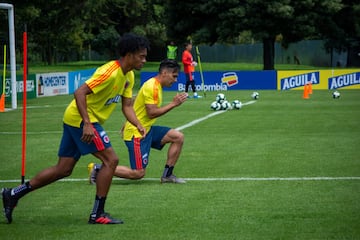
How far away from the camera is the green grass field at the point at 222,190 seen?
26.0ft

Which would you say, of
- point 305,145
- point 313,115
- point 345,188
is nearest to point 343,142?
point 305,145

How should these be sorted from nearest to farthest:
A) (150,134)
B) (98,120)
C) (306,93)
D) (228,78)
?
(98,120), (150,134), (306,93), (228,78)

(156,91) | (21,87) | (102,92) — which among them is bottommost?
(21,87)

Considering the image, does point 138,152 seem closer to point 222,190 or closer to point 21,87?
point 222,190

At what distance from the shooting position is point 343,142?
52.9 feet

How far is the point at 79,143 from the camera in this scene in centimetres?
820

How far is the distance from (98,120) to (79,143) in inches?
12.5

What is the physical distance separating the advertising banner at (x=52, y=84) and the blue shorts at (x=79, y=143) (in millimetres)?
26895

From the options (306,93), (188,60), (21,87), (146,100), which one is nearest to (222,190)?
(146,100)

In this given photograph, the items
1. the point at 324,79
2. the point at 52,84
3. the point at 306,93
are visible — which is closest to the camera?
the point at 306,93

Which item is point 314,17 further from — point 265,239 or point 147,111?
point 265,239

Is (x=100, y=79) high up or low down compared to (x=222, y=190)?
up

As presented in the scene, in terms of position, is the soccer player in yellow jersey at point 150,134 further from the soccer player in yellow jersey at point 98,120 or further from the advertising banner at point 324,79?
the advertising banner at point 324,79

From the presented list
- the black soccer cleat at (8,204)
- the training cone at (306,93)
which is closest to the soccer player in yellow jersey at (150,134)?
the black soccer cleat at (8,204)
